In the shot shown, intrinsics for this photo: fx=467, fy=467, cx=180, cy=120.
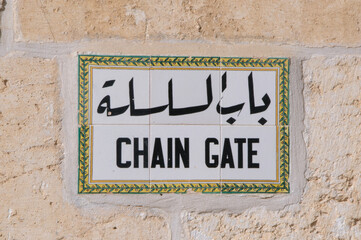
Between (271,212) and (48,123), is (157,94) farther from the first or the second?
(271,212)

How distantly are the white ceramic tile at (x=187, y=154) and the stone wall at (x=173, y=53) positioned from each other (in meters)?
0.07

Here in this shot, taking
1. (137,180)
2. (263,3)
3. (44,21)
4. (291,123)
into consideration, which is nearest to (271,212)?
(291,123)

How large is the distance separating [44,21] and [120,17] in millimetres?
242

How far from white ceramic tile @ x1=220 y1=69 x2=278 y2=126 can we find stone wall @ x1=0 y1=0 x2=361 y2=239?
7cm

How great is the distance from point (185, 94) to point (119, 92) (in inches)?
8.3

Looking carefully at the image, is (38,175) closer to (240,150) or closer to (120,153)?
(120,153)

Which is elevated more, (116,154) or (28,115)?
(28,115)

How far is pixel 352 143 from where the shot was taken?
1.52 m

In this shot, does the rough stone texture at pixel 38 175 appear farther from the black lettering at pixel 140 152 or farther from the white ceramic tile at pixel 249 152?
the white ceramic tile at pixel 249 152

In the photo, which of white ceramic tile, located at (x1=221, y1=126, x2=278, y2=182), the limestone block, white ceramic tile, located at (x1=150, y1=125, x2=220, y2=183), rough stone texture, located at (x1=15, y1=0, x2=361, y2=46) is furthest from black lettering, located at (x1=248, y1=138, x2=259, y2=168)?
the limestone block

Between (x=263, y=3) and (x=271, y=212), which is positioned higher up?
(x=263, y=3)

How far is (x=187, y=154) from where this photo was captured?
1495 millimetres

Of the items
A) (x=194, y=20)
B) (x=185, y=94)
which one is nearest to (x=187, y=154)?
(x=185, y=94)

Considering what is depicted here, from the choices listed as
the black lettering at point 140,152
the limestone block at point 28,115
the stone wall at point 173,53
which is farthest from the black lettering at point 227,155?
the limestone block at point 28,115
